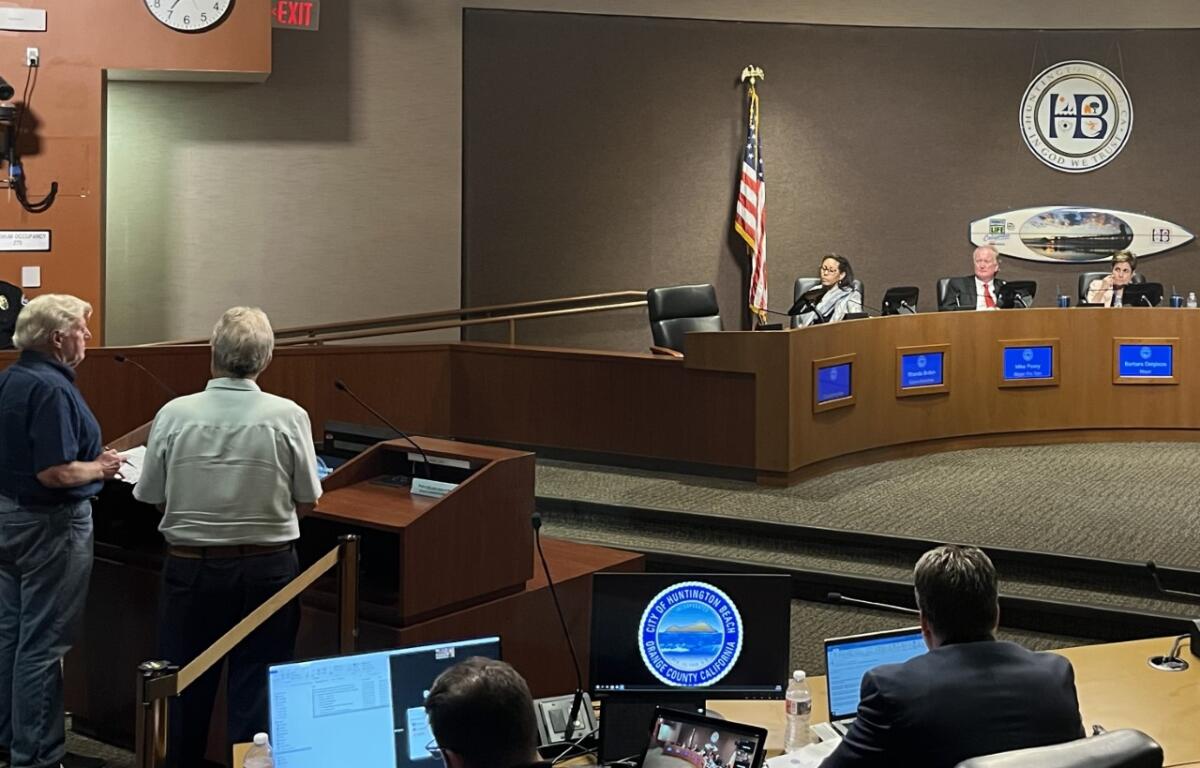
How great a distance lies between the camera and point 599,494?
22.5 ft

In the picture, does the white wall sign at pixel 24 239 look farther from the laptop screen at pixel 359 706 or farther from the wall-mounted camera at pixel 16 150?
the laptop screen at pixel 359 706

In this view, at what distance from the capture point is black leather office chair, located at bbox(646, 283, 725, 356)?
27.5 feet

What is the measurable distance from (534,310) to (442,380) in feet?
6.06

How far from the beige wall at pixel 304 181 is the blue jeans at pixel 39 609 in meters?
4.98

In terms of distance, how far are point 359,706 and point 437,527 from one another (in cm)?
95

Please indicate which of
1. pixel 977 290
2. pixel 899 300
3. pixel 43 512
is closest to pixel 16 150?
pixel 43 512

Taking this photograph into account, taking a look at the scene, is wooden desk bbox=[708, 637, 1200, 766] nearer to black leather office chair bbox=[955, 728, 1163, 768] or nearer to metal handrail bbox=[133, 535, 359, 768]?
black leather office chair bbox=[955, 728, 1163, 768]

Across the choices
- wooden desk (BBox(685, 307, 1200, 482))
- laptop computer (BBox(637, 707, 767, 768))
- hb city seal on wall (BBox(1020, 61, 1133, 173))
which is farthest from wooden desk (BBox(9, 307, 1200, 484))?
laptop computer (BBox(637, 707, 767, 768))

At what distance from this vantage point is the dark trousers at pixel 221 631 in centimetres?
376

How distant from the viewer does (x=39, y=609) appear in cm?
419

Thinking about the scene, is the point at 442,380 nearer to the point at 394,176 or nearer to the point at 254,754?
the point at 394,176

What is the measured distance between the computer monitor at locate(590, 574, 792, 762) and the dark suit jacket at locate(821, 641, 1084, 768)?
500 mm

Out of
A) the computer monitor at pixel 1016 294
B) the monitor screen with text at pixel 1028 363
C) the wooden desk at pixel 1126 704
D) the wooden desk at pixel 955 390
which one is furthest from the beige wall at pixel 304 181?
the wooden desk at pixel 1126 704

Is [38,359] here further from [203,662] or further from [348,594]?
[203,662]
